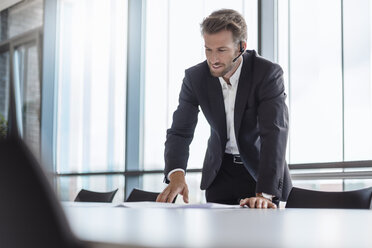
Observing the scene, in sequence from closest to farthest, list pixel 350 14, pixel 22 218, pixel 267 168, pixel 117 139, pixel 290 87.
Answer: pixel 22 218 < pixel 267 168 < pixel 350 14 < pixel 290 87 < pixel 117 139

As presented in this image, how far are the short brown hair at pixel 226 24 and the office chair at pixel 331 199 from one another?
0.81m

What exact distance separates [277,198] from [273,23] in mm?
2828

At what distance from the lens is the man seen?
243 cm

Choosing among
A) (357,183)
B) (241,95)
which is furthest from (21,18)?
(241,95)

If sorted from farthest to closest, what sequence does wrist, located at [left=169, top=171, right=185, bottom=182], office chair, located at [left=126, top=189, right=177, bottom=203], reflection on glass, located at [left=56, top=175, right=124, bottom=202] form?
reflection on glass, located at [left=56, top=175, right=124, bottom=202]
office chair, located at [left=126, top=189, right=177, bottom=203]
wrist, located at [left=169, top=171, right=185, bottom=182]

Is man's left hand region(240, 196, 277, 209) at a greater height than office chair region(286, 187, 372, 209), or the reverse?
man's left hand region(240, 196, 277, 209)

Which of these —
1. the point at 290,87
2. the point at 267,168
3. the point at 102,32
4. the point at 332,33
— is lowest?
the point at 267,168

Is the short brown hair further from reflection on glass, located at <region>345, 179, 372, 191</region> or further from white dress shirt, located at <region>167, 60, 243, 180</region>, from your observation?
reflection on glass, located at <region>345, 179, 372, 191</region>

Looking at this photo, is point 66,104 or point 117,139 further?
point 66,104

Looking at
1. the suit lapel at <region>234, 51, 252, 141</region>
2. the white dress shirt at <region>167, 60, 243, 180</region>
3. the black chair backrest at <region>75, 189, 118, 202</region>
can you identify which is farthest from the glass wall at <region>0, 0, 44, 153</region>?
the suit lapel at <region>234, 51, 252, 141</region>

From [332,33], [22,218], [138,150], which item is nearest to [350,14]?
[332,33]

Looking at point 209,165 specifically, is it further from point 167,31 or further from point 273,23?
point 167,31

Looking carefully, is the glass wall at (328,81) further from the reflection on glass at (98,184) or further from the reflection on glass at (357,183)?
the reflection on glass at (98,184)

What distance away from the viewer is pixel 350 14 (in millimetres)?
4152
